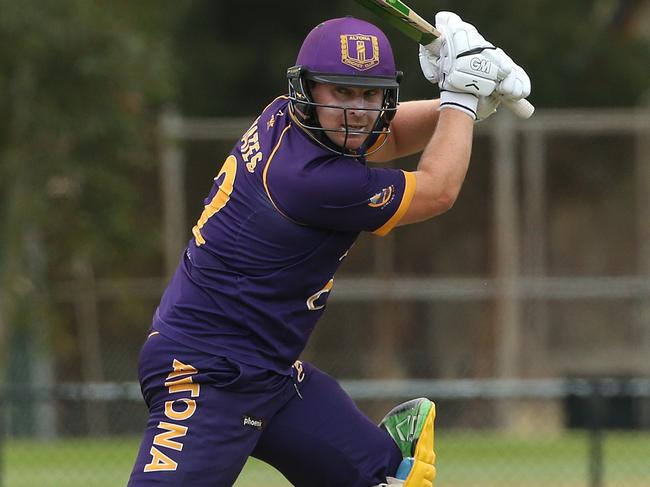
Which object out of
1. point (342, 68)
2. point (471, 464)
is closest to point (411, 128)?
point (342, 68)

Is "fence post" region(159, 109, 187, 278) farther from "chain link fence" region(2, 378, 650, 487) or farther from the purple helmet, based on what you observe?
the purple helmet

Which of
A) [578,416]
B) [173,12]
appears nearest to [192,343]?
[578,416]

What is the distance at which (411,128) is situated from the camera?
16.3 ft

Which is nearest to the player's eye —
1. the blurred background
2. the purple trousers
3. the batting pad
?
the purple trousers

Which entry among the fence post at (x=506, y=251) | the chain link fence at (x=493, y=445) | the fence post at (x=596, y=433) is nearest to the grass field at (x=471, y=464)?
the chain link fence at (x=493, y=445)

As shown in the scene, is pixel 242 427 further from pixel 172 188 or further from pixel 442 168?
pixel 172 188

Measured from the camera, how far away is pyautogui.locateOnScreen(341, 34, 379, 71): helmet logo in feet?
14.0

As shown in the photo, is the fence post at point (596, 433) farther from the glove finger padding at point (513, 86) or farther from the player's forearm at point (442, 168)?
the player's forearm at point (442, 168)

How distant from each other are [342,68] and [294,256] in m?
0.59

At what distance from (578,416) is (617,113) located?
159 inches

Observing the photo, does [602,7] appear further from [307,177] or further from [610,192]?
[307,177]

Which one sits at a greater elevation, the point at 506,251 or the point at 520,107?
the point at 520,107

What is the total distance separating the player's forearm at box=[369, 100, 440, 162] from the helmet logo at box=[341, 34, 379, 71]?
653 millimetres

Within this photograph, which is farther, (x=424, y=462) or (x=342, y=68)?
(x=424, y=462)
